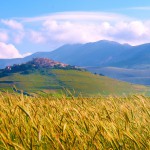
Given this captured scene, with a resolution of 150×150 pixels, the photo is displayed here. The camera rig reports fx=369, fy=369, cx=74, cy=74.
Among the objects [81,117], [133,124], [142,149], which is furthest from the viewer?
[133,124]

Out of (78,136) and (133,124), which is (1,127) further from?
(133,124)

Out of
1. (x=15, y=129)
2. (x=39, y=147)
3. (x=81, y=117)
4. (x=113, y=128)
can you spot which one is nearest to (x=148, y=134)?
(x=113, y=128)

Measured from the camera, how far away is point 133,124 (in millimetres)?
5664

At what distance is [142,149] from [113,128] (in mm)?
589

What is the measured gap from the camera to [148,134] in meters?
4.94

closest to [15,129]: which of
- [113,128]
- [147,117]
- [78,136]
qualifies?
[78,136]

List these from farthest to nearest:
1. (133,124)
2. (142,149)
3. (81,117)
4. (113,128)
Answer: (133,124)
(81,117)
(113,128)
(142,149)

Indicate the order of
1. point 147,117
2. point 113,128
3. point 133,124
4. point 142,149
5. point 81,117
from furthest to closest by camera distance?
point 147,117, point 133,124, point 81,117, point 113,128, point 142,149

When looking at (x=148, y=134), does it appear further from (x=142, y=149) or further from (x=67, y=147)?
(x=67, y=147)

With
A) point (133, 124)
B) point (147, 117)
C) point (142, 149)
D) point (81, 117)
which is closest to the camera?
point (142, 149)

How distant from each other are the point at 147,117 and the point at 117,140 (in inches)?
67.0

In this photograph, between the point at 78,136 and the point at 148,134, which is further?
the point at 148,134

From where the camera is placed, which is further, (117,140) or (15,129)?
(15,129)

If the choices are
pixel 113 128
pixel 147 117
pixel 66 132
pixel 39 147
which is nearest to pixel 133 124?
pixel 147 117
